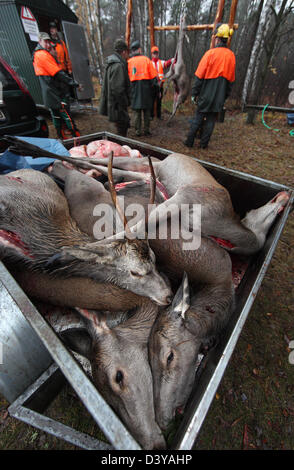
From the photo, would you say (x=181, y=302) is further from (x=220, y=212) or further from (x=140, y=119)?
(x=140, y=119)

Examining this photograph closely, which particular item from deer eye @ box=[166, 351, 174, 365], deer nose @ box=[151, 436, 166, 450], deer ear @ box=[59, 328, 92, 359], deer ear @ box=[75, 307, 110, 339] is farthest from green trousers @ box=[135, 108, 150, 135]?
deer nose @ box=[151, 436, 166, 450]

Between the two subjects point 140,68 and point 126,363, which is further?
point 140,68

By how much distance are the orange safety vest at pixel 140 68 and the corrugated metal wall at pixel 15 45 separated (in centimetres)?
522

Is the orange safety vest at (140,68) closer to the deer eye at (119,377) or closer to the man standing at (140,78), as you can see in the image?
the man standing at (140,78)

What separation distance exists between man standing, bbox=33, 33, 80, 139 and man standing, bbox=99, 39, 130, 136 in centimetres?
98

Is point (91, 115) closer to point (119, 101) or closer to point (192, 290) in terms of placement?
point (119, 101)

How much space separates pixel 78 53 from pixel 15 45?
2581 mm

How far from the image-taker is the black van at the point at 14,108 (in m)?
4.70

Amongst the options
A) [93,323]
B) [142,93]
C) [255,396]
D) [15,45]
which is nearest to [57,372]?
[93,323]

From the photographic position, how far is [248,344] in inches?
114

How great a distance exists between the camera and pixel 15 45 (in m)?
9.37

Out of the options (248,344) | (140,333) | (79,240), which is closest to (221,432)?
(248,344)

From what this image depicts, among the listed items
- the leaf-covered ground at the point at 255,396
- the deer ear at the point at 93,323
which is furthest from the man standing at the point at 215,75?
the deer ear at the point at 93,323
